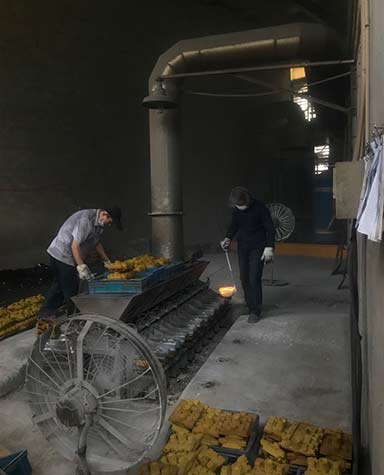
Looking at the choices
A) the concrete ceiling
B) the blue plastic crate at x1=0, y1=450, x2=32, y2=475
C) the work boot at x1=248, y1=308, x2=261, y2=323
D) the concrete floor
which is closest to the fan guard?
the concrete floor

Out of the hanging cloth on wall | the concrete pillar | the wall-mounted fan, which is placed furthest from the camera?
the wall-mounted fan

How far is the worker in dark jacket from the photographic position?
537 cm

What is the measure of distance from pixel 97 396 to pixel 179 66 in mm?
4521

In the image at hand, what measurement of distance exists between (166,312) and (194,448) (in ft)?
7.09

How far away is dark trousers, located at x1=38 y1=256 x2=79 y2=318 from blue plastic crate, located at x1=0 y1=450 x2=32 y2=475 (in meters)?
2.39

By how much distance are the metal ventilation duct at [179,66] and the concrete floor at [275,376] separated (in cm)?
179

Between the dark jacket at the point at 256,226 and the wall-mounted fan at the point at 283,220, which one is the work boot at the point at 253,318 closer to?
the dark jacket at the point at 256,226

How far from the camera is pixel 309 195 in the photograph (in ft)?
44.7

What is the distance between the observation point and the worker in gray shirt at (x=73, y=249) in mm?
4637

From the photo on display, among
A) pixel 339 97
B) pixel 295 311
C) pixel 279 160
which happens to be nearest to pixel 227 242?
pixel 295 311

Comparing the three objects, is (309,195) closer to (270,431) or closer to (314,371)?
(314,371)

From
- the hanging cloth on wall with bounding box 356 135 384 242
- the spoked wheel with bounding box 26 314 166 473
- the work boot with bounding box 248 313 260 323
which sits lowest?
the work boot with bounding box 248 313 260 323

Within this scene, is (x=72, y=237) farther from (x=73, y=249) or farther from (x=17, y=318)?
(x=17, y=318)

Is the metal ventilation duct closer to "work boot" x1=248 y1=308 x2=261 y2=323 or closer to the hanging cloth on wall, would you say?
"work boot" x1=248 y1=308 x2=261 y2=323
